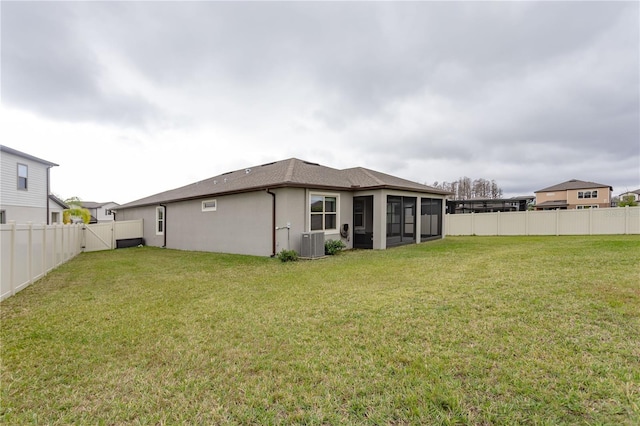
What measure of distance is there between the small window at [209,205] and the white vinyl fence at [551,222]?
16.0 metres

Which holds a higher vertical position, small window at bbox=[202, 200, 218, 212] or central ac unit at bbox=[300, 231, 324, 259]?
small window at bbox=[202, 200, 218, 212]

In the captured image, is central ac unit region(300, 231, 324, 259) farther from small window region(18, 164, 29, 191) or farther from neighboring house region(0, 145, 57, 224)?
small window region(18, 164, 29, 191)

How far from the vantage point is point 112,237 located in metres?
16.9

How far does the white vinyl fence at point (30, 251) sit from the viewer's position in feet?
17.3

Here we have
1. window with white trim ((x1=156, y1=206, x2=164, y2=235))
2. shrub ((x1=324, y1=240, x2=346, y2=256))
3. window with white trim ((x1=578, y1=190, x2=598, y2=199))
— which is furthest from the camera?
window with white trim ((x1=578, y1=190, x2=598, y2=199))

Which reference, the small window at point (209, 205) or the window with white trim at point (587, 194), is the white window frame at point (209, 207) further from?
the window with white trim at point (587, 194)

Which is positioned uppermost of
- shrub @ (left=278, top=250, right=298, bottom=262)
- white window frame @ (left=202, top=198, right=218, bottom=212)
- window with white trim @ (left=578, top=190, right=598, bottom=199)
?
window with white trim @ (left=578, top=190, right=598, bottom=199)

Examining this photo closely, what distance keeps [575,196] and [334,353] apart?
55.6 m

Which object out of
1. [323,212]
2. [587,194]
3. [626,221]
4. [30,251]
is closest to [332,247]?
[323,212]

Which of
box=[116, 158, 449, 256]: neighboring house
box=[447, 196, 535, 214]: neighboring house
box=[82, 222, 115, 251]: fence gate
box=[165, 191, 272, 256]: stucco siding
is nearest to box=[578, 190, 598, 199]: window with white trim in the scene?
box=[447, 196, 535, 214]: neighboring house

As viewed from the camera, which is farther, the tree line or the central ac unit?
the tree line

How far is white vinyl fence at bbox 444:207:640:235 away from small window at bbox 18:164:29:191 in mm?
27205

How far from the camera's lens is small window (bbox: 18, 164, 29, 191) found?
16.8 m

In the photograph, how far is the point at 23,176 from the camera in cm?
1705
